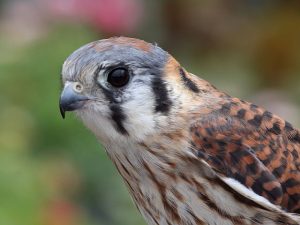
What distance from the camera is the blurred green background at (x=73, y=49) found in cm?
507

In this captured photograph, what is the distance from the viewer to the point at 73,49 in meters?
6.10

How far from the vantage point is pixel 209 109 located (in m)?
3.54

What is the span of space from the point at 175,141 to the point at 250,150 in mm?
273

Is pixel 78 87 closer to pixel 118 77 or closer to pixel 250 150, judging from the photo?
pixel 118 77

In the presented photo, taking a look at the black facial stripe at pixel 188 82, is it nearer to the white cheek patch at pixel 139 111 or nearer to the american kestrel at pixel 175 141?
the american kestrel at pixel 175 141

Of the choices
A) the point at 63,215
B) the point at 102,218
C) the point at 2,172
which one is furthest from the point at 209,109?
the point at 102,218

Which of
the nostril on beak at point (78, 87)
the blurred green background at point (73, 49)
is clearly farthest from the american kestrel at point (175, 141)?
the blurred green background at point (73, 49)

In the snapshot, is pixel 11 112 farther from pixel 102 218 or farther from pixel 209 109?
pixel 209 109

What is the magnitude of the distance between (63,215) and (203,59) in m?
3.61

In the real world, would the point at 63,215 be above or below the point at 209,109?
below

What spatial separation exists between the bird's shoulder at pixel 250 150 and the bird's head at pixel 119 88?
0.52 feet

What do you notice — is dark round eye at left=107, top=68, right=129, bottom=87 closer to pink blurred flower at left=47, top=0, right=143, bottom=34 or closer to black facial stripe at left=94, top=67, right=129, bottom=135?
black facial stripe at left=94, top=67, right=129, bottom=135

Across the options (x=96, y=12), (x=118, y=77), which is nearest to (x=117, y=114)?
(x=118, y=77)

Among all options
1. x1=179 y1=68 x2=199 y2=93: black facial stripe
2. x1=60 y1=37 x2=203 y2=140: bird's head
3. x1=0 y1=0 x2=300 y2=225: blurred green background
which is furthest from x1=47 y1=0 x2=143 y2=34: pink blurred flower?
x1=60 y1=37 x2=203 y2=140: bird's head
